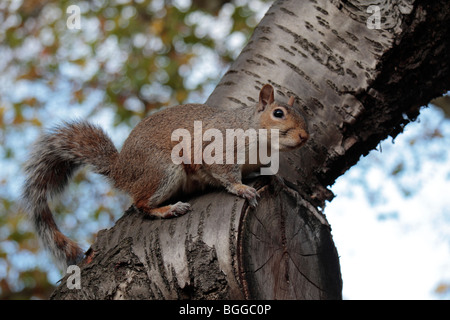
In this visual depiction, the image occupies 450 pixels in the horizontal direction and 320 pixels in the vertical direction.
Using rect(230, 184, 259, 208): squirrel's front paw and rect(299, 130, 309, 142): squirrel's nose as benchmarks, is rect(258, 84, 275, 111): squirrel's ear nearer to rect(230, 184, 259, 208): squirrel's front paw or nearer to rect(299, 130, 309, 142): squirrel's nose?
rect(299, 130, 309, 142): squirrel's nose

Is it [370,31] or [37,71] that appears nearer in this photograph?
[370,31]

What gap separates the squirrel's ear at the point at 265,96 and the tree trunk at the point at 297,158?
0.25ft

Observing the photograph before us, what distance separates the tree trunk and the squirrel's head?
0.24 ft

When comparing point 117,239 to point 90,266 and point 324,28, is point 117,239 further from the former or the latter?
point 324,28

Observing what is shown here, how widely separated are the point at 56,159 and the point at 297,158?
120cm

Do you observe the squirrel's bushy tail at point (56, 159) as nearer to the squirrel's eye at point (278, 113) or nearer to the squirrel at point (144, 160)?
the squirrel at point (144, 160)

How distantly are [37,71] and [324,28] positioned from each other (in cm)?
382

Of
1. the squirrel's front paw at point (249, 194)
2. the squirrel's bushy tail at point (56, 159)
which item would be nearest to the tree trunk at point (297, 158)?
the squirrel's front paw at point (249, 194)

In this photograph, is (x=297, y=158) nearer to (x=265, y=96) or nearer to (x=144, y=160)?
(x=265, y=96)

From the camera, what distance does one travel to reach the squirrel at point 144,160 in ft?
7.25

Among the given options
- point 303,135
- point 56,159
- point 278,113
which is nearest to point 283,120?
point 278,113

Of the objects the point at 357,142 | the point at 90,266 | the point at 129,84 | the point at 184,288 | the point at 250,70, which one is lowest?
the point at 184,288

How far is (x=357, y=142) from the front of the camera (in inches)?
88.2

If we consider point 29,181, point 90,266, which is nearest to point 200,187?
point 90,266
